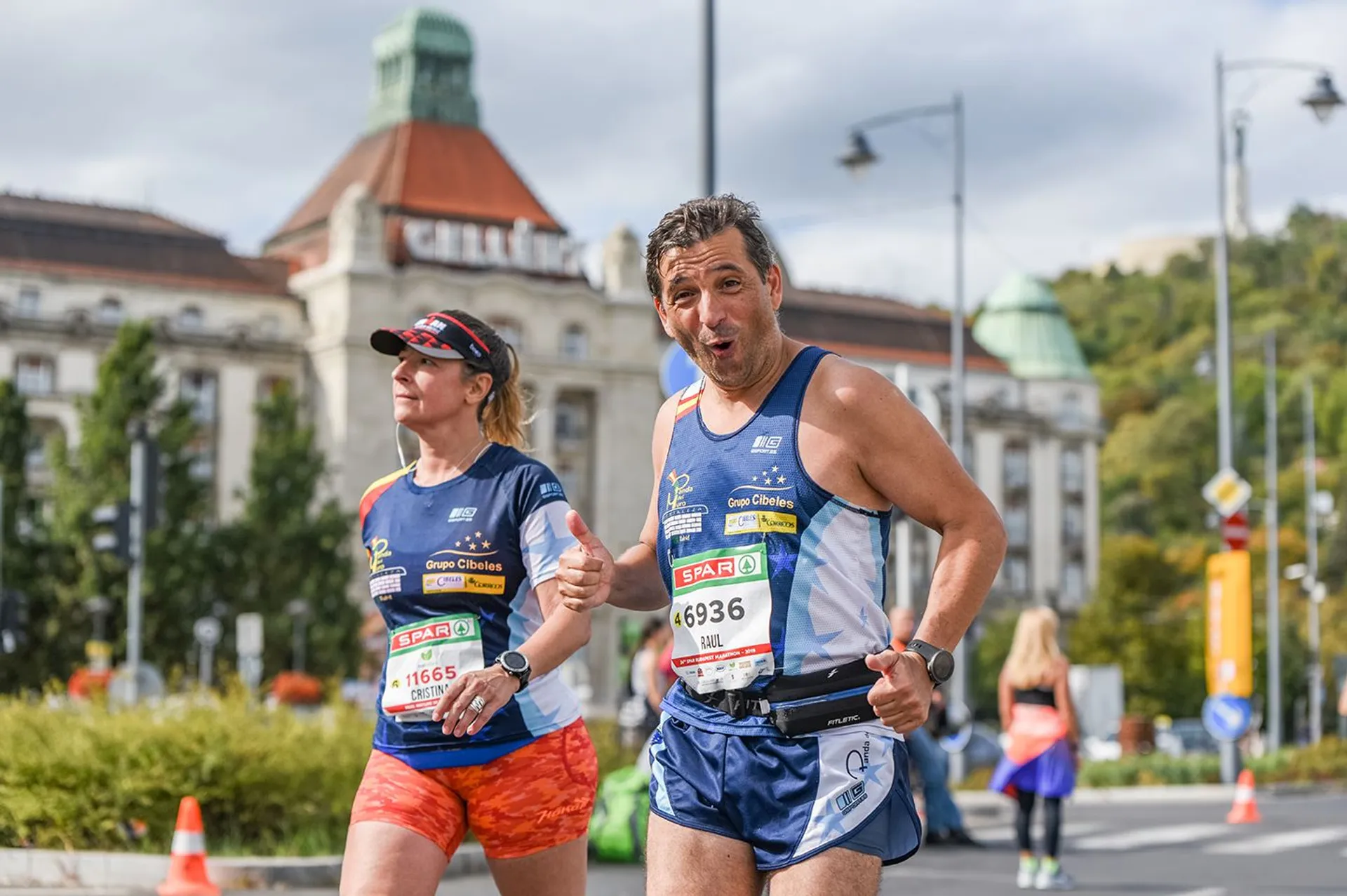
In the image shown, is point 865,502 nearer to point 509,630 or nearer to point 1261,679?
point 509,630

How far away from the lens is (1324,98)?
3098 cm

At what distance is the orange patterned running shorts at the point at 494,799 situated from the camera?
5578 millimetres

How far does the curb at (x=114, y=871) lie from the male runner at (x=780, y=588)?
761 cm

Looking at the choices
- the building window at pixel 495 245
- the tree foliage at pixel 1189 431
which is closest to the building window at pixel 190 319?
the building window at pixel 495 245

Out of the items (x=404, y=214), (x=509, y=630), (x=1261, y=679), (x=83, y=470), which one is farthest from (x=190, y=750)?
(x=404, y=214)

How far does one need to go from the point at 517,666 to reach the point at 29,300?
267 feet

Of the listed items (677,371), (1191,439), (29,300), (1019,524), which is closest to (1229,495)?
(677,371)

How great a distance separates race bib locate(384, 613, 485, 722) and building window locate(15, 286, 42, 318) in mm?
80152

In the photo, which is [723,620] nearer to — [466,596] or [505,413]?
[466,596]

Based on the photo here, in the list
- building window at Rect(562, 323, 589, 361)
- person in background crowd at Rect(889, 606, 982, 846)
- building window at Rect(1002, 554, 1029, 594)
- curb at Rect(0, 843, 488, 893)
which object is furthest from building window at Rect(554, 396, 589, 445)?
curb at Rect(0, 843, 488, 893)

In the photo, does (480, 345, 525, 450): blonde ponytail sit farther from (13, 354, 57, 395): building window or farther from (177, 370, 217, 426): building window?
(177, 370, 217, 426): building window

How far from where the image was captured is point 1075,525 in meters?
112

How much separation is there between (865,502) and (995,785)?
9267 mm

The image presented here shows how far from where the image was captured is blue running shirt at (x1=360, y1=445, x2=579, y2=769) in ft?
18.8
